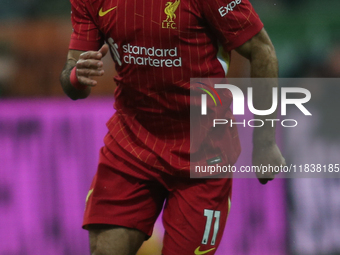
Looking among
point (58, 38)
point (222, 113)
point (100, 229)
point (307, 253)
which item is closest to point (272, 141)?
point (222, 113)

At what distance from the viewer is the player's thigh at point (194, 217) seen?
2307mm

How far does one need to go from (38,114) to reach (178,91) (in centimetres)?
201

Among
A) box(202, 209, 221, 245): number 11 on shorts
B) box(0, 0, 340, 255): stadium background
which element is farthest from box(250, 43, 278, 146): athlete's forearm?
box(0, 0, 340, 255): stadium background

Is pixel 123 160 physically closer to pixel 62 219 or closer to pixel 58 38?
pixel 62 219

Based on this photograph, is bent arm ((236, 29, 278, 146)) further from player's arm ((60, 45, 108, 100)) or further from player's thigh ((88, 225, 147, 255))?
player's thigh ((88, 225, 147, 255))

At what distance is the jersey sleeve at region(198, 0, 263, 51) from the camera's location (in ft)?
6.77

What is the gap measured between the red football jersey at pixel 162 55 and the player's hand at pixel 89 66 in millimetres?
196

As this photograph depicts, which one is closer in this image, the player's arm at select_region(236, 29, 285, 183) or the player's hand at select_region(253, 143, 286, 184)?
the player's arm at select_region(236, 29, 285, 183)

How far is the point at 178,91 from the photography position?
222 centimetres

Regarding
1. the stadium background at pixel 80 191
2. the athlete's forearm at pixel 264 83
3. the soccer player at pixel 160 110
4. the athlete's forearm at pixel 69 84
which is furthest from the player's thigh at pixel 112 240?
the stadium background at pixel 80 191

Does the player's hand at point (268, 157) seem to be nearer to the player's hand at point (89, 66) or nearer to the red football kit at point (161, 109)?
the red football kit at point (161, 109)

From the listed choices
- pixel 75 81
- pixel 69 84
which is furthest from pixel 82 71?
pixel 69 84

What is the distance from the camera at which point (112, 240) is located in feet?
7.50

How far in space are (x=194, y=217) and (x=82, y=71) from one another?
82 centimetres
